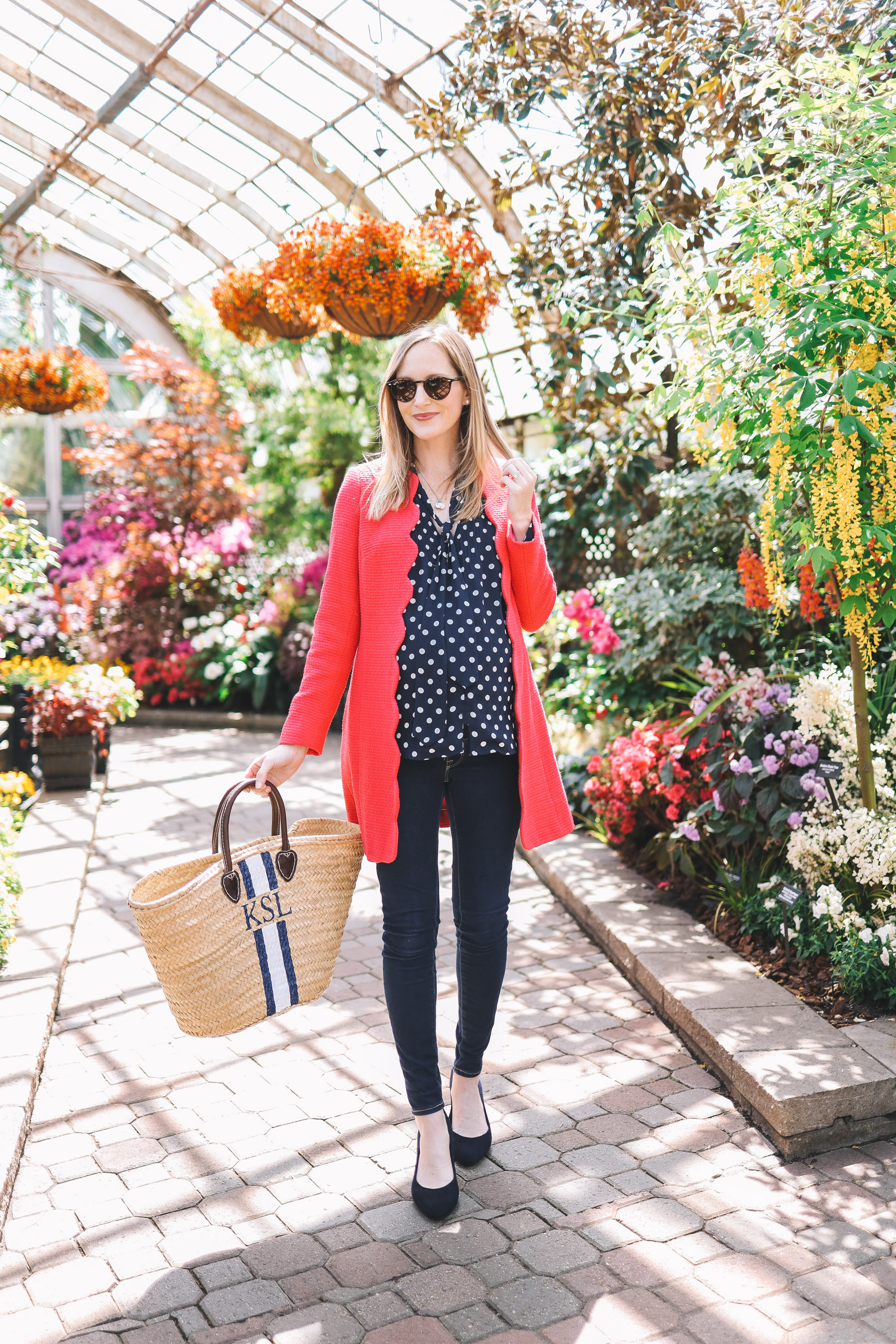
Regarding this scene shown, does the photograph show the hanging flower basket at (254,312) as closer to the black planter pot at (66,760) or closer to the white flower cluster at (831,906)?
the black planter pot at (66,760)

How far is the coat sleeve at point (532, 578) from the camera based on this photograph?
83.3 inches

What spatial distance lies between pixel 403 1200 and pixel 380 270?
135 inches

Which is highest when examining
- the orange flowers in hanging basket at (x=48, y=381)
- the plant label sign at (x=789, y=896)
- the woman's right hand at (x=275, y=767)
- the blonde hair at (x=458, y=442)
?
the orange flowers in hanging basket at (x=48, y=381)

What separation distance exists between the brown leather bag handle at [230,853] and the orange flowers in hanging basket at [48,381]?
7.32m

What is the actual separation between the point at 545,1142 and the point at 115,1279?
2.99 feet

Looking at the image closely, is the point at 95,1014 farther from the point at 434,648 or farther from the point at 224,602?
the point at 224,602

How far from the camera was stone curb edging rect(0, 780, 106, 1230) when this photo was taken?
8.26 feet

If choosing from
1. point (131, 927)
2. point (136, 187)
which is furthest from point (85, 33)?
point (131, 927)

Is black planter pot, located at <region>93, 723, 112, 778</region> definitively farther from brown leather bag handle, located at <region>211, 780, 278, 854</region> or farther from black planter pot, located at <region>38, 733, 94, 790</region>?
brown leather bag handle, located at <region>211, 780, 278, 854</region>

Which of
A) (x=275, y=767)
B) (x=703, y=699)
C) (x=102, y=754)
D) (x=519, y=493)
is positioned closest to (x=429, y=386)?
(x=519, y=493)

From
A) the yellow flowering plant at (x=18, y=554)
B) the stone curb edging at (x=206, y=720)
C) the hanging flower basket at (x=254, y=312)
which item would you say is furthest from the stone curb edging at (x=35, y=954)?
the stone curb edging at (x=206, y=720)

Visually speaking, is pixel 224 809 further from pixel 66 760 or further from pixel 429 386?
pixel 66 760

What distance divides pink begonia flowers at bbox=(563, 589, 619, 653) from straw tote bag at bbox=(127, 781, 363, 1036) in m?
2.80

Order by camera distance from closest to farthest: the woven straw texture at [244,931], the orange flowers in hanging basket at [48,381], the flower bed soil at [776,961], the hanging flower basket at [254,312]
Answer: the woven straw texture at [244,931], the flower bed soil at [776,961], the hanging flower basket at [254,312], the orange flowers in hanging basket at [48,381]
